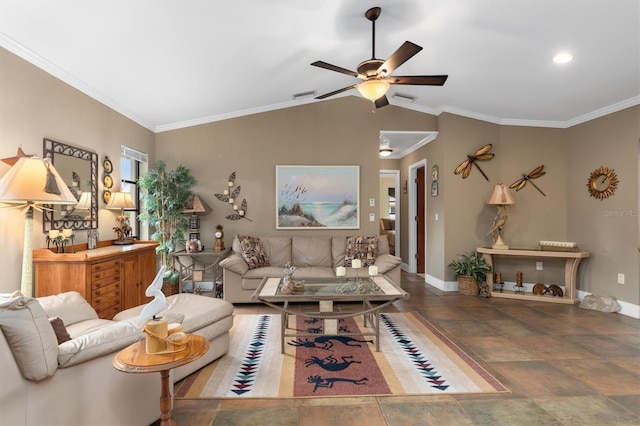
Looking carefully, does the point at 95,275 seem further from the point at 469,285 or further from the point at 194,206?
the point at 469,285

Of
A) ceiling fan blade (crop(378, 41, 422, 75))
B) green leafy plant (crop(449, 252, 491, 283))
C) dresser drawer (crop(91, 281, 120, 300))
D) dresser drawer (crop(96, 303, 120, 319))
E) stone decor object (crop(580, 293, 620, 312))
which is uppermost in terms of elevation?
ceiling fan blade (crop(378, 41, 422, 75))

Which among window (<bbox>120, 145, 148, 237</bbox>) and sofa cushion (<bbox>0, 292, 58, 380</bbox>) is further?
window (<bbox>120, 145, 148, 237</bbox>)

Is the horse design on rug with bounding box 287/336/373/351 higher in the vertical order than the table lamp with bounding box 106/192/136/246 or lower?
lower

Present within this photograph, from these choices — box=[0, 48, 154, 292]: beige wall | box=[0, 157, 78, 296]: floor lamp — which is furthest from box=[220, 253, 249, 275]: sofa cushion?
box=[0, 157, 78, 296]: floor lamp

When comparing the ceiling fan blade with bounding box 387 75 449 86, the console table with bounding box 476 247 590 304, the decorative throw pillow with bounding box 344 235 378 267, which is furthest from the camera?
the decorative throw pillow with bounding box 344 235 378 267

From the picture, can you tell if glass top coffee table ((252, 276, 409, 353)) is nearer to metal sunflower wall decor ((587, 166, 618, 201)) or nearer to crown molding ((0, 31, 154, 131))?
crown molding ((0, 31, 154, 131))

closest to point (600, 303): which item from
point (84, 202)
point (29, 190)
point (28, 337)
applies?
point (28, 337)

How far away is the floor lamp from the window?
1890 mm

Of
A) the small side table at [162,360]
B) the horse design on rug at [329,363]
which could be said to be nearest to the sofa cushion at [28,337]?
the small side table at [162,360]

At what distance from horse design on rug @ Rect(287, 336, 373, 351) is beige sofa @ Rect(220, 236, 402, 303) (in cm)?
116

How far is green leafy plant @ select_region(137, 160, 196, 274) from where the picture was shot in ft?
15.0

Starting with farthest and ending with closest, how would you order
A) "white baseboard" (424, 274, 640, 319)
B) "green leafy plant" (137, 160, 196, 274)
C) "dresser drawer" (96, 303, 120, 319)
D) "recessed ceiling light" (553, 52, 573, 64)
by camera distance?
"green leafy plant" (137, 160, 196, 274), "white baseboard" (424, 274, 640, 319), "recessed ceiling light" (553, 52, 573, 64), "dresser drawer" (96, 303, 120, 319)

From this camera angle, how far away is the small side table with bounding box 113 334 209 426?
4.74 ft

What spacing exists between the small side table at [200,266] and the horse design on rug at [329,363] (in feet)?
7.51
